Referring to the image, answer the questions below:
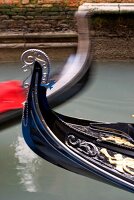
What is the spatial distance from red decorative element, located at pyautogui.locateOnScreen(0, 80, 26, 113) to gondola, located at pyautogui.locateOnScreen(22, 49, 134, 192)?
16.0 inches

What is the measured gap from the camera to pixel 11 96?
2.37 m

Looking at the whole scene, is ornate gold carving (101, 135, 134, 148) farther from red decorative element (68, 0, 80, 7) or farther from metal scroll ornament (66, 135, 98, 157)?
red decorative element (68, 0, 80, 7)

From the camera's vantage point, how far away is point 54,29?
4.47 metres

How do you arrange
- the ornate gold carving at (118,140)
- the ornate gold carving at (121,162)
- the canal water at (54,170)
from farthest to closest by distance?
1. the canal water at (54,170)
2. the ornate gold carving at (118,140)
3. the ornate gold carving at (121,162)

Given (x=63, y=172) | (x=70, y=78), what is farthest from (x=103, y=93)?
(x=63, y=172)

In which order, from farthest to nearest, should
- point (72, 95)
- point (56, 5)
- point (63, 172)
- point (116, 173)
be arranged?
1. point (56, 5)
2. point (72, 95)
3. point (63, 172)
4. point (116, 173)

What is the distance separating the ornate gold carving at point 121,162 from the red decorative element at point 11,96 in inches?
24.0

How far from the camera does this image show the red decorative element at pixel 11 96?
2.23 m

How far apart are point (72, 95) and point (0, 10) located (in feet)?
7.28

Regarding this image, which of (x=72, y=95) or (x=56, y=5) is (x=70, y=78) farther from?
(x=56, y=5)

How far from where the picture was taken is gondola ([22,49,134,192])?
5.71ft

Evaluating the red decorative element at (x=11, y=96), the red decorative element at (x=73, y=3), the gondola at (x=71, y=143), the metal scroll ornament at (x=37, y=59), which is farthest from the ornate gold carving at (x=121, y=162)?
the red decorative element at (x=73, y=3)

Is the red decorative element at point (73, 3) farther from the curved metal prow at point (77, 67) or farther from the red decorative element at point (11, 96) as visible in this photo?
the red decorative element at point (11, 96)

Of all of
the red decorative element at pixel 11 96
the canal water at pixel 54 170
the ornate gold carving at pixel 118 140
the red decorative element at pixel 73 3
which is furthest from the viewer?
the red decorative element at pixel 73 3
